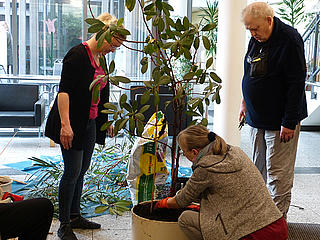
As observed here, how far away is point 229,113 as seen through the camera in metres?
5.15

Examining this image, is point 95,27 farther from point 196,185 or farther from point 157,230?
point 157,230

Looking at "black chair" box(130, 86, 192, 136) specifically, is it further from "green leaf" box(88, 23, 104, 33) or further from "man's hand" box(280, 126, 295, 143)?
"green leaf" box(88, 23, 104, 33)

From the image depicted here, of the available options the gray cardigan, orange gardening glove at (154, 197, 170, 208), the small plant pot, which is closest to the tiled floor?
the small plant pot

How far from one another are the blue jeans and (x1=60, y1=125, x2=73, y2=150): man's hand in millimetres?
69

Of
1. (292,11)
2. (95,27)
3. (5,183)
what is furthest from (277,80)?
(292,11)

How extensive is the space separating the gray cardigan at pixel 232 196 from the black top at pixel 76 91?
938mm

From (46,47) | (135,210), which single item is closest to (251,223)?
(135,210)

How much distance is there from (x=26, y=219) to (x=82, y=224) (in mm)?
1138

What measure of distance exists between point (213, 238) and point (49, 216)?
81 cm

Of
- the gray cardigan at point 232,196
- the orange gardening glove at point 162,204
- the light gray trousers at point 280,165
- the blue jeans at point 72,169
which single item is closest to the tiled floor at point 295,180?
the blue jeans at point 72,169

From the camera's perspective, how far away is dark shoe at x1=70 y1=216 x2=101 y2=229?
338 cm

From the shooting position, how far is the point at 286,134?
9.93 ft

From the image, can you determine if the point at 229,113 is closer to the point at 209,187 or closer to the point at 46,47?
the point at 209,187

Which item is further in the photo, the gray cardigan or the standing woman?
the standing woman
